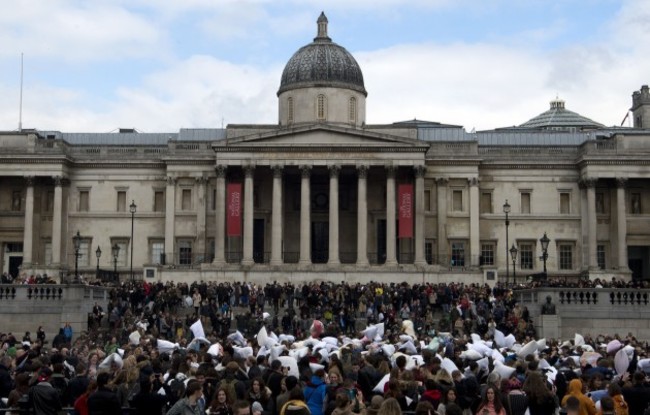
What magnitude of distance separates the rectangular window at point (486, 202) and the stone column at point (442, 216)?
3197mm

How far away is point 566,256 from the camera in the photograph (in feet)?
242

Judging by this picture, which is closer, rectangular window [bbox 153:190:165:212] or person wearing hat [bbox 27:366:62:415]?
person wearing hat [bbox 27:366:62:415]

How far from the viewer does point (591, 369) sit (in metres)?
20.5

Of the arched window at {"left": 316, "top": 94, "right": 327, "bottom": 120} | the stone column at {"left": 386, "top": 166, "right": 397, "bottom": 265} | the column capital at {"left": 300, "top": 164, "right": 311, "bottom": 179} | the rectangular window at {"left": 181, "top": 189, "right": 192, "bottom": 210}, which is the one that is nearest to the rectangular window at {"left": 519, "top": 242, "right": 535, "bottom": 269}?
the stone column at {"left": 386, "top": 166, "right": 397, "bottom": 265}

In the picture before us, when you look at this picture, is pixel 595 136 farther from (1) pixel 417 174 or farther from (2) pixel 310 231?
(2) pixel 310 231

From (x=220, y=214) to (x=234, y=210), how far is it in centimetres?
166

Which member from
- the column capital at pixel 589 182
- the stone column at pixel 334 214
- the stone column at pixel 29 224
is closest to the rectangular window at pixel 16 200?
the stone column at pixel 29 224

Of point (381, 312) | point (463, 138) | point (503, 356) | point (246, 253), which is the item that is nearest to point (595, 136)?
point (463, 138)

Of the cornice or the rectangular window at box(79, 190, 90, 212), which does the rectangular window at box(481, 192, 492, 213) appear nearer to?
the cornice

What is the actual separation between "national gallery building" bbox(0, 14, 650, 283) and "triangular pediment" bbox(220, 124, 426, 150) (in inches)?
3.7

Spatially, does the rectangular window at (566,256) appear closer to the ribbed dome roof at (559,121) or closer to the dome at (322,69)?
the dome at (322,69)

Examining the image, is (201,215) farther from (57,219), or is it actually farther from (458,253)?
(458,253)

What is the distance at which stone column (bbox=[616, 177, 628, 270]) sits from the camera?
71.3 meters

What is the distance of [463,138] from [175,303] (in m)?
33.2
